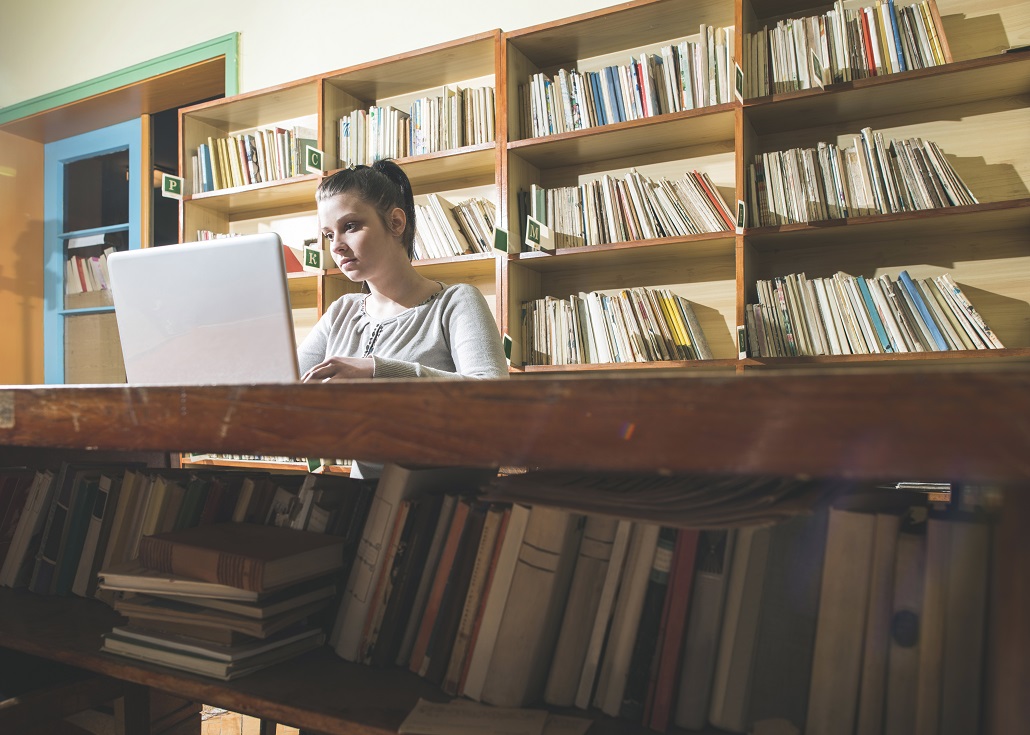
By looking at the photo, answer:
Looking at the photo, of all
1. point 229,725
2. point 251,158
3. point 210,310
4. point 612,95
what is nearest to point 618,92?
point 612,95

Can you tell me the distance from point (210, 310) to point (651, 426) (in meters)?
0.85

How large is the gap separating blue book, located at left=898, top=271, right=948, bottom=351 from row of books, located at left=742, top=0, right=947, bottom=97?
0.63m

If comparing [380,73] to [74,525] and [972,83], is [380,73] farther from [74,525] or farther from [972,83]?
[74,525]

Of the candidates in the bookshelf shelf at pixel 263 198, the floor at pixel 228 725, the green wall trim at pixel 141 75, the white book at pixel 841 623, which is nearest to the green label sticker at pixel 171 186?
the bookshelf shelf at pixel 263 198

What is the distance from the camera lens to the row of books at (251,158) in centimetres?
329

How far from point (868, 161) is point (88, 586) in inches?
88.3

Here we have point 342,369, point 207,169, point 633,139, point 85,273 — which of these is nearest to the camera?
point 342,369

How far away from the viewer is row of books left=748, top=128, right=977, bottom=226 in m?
2.17

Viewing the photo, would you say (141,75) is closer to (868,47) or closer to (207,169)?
(207,169)

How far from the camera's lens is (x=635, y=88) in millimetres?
2545

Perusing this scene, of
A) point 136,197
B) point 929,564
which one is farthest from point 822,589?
point 136,197

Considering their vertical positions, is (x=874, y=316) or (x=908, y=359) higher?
(x=874, y=316)

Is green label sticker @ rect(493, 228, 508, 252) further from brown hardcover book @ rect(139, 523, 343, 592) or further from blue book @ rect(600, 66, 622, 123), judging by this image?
brown hardcover book @ rect(139, 523, 343, 592)

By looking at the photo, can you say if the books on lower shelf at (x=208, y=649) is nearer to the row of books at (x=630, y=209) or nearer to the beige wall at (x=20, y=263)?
the row of books at (x=630, y=209)
